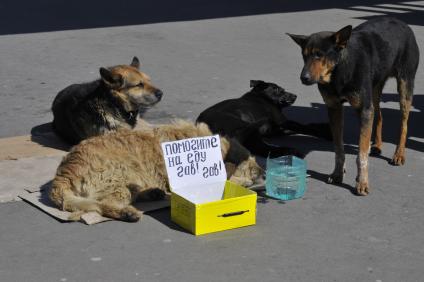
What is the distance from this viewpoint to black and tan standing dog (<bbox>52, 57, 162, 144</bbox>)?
763 centimetres

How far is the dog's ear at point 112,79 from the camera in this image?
296 inches

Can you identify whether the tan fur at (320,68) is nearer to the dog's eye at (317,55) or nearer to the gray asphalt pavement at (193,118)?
the dog's eye at (317,55)

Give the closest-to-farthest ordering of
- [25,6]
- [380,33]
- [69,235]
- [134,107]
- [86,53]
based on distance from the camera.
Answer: [69,235], [380,33], [134,107], [86,53], [25,6]

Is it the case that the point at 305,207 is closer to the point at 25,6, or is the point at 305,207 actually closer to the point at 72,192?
the point at 72,192

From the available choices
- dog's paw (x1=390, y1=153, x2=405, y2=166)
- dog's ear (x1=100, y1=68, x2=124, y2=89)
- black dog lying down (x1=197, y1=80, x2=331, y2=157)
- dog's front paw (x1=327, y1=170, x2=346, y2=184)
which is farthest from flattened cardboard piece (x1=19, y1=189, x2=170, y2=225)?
dog's paw (x1=390, y1=153, x2=405, y2=166)

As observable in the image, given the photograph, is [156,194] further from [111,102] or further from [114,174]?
[111,102]

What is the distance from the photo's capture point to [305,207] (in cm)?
655

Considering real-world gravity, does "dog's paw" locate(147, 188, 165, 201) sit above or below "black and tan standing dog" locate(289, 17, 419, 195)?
below

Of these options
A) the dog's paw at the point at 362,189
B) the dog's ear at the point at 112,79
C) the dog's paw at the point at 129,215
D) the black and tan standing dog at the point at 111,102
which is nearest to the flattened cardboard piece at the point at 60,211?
the dog's paw at the point at 129,215

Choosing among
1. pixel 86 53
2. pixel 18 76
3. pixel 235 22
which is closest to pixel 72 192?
pixel 18 76

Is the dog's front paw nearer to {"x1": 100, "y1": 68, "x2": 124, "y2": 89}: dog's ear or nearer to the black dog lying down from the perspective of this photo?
the black dog lying down

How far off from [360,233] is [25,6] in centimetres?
1313

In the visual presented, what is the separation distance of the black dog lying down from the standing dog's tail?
1.83m

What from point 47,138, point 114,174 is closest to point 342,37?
point 114,174
